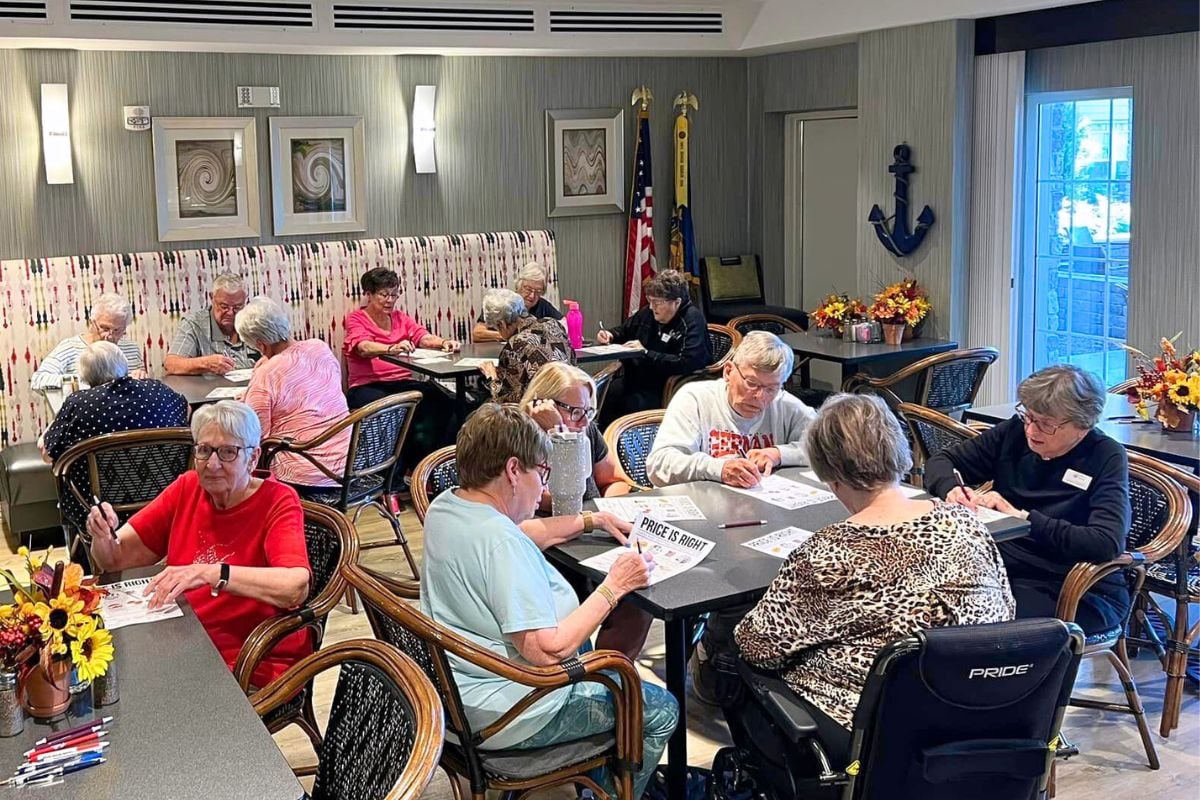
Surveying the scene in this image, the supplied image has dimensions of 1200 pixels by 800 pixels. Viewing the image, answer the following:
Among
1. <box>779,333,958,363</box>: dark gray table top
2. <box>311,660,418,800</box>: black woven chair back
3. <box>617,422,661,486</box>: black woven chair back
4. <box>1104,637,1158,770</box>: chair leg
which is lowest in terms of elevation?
<box>1104,637,1158,770</box>: chair leg

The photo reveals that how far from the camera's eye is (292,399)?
5234 mm

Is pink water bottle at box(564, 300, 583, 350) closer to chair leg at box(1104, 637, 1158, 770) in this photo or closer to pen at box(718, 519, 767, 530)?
pen at box(718, 519, 767, 530)

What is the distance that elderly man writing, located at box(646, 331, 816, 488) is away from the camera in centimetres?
405

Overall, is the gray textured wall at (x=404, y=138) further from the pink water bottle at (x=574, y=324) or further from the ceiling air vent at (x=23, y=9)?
the pink water bottle at (x=574, y=324)

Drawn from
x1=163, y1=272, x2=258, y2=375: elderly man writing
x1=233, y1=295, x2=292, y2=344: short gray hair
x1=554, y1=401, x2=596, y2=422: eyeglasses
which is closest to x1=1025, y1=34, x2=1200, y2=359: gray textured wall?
x1=554, y1=401, x2=596, y2=422: eyeglasses

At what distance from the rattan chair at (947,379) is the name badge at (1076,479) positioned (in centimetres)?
210

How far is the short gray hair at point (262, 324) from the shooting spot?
17.2ft

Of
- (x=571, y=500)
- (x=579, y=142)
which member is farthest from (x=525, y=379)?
(x=579, y=142)

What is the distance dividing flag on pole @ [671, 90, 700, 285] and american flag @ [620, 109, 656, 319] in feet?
0.56

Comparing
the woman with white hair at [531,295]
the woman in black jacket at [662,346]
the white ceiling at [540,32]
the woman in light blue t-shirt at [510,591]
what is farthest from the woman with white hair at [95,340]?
the woman in light blue t-shirt at [510,591]

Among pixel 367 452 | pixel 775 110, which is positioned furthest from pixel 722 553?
pixel 775 110

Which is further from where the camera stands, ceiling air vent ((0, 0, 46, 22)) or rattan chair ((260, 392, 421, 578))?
ceiling air vent ((0, 0, 46, 22))

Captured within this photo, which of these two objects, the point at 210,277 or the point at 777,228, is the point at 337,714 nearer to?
the point at 210,277

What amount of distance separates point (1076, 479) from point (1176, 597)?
0.57m
